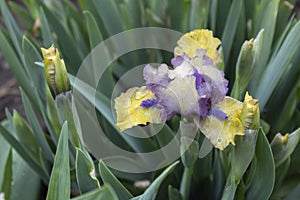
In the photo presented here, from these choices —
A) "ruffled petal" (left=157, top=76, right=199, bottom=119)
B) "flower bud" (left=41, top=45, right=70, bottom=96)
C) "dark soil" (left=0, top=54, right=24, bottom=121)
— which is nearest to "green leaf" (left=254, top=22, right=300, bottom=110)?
"ruffled petal" (left=157, top=76, right=199, bottom=119)

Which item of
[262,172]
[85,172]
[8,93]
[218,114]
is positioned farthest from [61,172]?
[8,93]

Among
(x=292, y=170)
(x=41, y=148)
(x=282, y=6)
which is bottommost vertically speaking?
(x=292, y=170)

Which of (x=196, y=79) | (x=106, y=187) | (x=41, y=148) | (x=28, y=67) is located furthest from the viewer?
(x=41, y=148)

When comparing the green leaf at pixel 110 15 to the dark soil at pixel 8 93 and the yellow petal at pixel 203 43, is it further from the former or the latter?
the dark soil at pixel 8 93

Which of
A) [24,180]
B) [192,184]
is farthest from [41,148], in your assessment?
[192,184]

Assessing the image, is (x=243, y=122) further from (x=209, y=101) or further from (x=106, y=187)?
(x=106, y=187)
